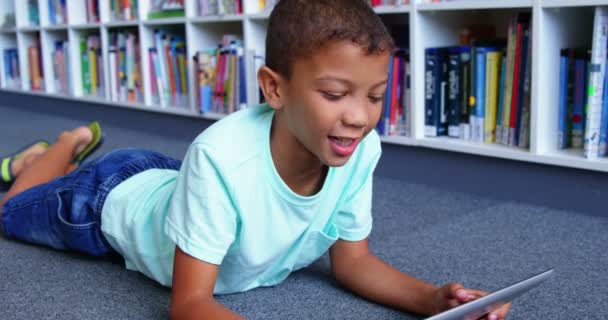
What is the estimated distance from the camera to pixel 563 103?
1.67 m

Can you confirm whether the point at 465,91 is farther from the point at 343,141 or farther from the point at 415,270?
the point at 343,141

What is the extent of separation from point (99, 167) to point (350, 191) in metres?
0.50

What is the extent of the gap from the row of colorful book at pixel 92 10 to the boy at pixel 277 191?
94.7 inches

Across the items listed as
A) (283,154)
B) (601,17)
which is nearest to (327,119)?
(283,154)

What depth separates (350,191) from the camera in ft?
3.48

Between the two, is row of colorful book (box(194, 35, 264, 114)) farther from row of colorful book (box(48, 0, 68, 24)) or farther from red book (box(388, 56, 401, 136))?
row of colorful book (box(48, 0, 68, 24))

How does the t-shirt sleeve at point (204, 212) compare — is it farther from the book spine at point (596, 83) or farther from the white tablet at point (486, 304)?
the book spine at point (596, 83)

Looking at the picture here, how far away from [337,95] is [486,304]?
11.5 inches

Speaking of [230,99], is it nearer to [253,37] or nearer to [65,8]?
[253,37]

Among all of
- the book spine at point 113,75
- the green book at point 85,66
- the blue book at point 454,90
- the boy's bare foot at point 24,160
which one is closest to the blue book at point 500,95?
the blue book at point 454,90

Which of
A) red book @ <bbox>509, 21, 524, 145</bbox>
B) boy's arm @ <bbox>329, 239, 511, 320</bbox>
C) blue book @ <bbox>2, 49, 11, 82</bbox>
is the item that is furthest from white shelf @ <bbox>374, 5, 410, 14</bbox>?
blue book @ <bbox>2, 49, 11, 82</bbox>

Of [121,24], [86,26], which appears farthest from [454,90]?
[86,26]

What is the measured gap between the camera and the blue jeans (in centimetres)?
124

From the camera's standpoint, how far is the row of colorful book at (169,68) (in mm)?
2953
